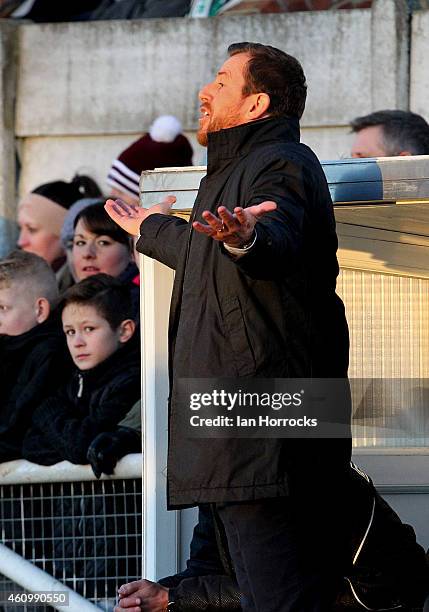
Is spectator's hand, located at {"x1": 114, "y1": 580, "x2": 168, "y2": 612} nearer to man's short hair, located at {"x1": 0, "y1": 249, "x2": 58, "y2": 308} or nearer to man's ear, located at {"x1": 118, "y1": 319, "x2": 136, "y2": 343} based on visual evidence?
man's ear, located at {"x1": 118, "y1": 319, "x2": 136, "y2": 343}

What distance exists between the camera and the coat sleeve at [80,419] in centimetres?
497

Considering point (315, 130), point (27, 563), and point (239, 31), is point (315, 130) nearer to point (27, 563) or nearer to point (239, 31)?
point (239, 31)

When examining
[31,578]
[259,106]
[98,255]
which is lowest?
[31,578]

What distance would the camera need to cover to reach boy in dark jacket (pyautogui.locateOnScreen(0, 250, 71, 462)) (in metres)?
5.30

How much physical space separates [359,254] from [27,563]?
1.56 metres

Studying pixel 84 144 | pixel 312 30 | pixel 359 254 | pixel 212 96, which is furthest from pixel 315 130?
pixel 212 96

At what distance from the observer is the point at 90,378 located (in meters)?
5.34

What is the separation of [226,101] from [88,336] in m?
2.03

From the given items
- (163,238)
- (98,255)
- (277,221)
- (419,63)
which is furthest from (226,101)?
(419,63)

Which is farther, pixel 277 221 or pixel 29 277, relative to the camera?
pixel 29 277

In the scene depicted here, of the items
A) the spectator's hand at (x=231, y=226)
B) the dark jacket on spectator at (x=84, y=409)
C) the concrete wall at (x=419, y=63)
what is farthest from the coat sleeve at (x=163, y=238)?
the concrete wall at (x=419, y=63)

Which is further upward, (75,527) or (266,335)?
(266,335)

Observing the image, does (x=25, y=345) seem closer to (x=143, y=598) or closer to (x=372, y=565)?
(x=143, y=598)

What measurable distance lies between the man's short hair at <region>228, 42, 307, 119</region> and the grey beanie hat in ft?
9.93
